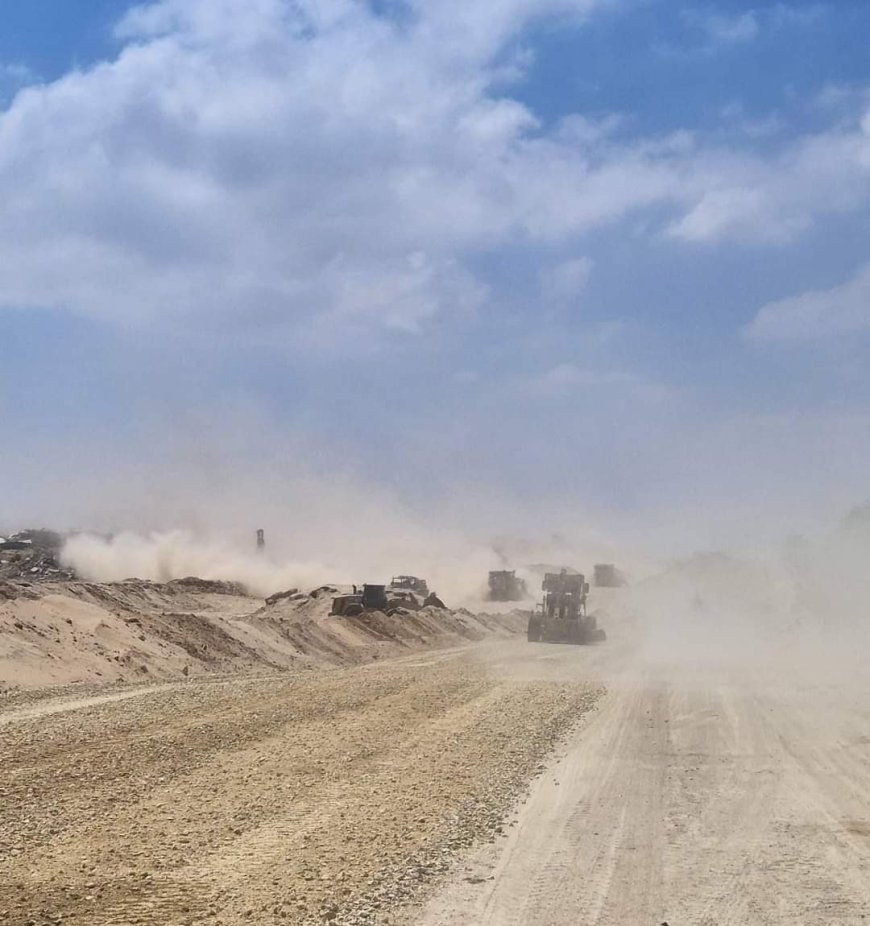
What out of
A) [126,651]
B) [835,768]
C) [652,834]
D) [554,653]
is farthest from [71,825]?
[554,653]

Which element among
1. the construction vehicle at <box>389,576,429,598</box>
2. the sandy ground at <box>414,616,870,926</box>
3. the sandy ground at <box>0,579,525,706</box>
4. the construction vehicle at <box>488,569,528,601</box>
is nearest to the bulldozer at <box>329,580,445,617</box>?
the sandy ground at <box>0,579,525,706</box>

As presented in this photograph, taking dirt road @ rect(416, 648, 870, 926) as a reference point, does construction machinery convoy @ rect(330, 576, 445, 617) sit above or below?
above

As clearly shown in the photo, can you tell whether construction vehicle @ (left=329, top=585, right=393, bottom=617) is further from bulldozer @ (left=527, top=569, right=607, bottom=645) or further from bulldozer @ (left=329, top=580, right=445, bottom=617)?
bulldozer @ (left=527, top=569, right=607, bottom=645)

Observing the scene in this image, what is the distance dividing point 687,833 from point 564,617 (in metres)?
41.0

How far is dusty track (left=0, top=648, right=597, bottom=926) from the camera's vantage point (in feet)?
27.9

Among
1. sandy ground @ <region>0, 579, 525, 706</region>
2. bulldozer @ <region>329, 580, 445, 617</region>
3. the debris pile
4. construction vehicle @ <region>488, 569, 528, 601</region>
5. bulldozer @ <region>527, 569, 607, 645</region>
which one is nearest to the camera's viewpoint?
sandy ground @ <region>0, 579, 525, 706</region>

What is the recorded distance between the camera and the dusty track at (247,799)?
335 inches

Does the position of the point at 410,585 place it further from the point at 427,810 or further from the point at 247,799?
the point at 427,810

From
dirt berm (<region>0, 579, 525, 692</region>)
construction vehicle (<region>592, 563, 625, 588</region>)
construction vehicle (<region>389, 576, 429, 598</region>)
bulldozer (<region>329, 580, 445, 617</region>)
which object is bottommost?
dirt berm (<region>0, 579, 525, 692</region>)

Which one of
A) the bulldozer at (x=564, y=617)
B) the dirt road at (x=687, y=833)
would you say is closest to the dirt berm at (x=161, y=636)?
the bulldozer at (x=564, y=617)

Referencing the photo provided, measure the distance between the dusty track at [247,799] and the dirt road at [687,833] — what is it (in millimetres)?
669

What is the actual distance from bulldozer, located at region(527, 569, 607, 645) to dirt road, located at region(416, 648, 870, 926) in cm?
2968

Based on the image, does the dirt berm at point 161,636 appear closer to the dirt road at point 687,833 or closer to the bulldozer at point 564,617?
the bulldozer at point 564,617

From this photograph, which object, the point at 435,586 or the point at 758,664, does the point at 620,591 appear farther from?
the point at 758,664
